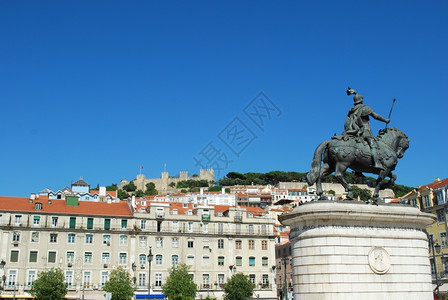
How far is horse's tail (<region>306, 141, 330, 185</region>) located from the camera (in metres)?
17.5

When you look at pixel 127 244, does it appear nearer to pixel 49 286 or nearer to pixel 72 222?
pixel 72 222

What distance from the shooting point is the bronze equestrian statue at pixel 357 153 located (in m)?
17.3

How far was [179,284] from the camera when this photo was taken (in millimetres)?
54531

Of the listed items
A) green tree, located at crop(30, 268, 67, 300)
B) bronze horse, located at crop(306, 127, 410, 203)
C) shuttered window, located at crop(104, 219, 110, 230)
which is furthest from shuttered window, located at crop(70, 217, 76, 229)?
bronze horse, located at crop(306, 127, 410, 203)

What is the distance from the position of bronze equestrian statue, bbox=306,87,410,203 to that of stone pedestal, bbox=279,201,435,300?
1151mm

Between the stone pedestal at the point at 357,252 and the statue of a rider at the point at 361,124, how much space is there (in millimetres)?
2040

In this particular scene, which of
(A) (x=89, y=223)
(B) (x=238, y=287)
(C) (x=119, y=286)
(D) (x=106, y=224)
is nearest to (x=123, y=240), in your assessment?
(D) (x=106, y=224)

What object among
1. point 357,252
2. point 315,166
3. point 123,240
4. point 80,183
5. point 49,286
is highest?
point 80,183

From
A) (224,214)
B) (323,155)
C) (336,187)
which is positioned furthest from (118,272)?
(336,187)

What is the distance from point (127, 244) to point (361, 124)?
4634cm

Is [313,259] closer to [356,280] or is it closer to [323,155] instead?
[356,280]

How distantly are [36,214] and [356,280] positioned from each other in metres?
49.4

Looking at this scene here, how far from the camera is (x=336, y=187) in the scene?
569 feet

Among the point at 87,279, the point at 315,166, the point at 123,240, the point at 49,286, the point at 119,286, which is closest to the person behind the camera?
the point at 315,166
